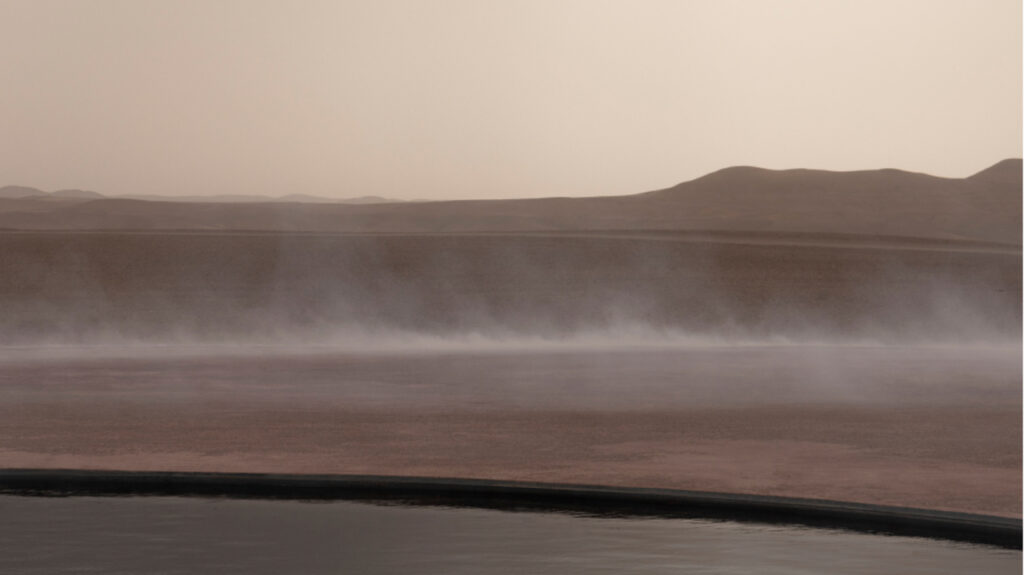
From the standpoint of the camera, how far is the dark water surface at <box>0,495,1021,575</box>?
8172 mm

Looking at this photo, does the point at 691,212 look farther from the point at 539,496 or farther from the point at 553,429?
the point at 539,496

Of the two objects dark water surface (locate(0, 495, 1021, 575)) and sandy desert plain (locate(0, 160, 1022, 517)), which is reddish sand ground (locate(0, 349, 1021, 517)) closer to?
sandy desert plain (locate(0, 160, 1022, 517))

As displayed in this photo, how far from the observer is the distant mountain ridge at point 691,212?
61.3 metres

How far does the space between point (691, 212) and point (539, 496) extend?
62789 millimetres

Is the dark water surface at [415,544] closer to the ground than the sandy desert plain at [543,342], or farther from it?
farther from it

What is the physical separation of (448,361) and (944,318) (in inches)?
727

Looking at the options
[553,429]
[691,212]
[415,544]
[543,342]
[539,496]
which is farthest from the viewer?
[691,212]

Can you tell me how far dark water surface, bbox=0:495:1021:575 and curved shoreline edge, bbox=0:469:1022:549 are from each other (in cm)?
20

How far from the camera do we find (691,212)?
237 feet

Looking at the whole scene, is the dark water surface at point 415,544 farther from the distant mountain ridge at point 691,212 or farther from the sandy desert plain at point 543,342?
the distant mountain ridge at point 691,212

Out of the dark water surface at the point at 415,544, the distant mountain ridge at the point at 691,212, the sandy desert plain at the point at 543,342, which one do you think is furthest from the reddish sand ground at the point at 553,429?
the distant mountain ridge at the point at 691,212

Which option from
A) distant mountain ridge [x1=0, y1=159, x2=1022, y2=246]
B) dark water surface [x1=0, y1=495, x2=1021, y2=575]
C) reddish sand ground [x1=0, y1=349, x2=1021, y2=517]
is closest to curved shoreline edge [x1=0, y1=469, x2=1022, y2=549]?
dark water surface [x1=0, y1=495, x2=1021, y2=575]

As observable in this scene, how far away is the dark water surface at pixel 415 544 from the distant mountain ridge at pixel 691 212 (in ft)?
135

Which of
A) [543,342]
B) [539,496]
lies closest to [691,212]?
Result: [543,342]
